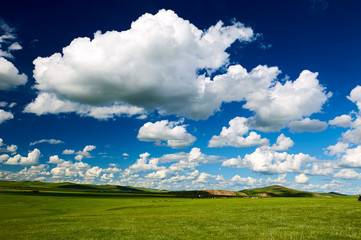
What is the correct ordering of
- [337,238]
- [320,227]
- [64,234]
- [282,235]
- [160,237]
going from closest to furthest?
[337,238]
[282,235]
[160,237]
[320,227]
[64,234]

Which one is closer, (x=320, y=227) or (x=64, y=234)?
(x=320, y=227)

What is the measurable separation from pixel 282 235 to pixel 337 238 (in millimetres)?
4260

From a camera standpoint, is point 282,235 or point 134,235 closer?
point 282,235

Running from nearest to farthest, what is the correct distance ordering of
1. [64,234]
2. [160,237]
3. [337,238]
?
[337,238] < [160,237] < [64,234]

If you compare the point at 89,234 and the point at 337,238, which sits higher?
the point at 337,238

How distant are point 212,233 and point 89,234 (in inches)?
530

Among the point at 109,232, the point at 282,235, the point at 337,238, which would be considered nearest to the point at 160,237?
the point at 109,232

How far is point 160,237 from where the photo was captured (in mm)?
23016

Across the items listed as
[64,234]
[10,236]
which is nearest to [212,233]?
[64,234]

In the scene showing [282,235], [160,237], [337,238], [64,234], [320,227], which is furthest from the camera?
[64,234]

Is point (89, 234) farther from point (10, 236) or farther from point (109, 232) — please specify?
point (10, 236)

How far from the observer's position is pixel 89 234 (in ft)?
85.3

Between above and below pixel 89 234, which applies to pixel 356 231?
above

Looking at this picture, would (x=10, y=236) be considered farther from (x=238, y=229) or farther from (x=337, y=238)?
(x=337, y=238)
